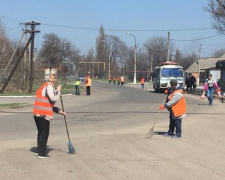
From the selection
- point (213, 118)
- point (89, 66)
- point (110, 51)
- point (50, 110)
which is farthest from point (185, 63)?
point (50, 110)

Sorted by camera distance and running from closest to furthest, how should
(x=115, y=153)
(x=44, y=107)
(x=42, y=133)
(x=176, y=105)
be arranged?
(x=44, y=107) < (x=42, y=133) < (x=115, y=153) < (x=176, y=105)

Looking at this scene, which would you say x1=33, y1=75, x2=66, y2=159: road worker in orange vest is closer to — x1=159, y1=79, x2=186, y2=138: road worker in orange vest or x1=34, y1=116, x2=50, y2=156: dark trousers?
x1=34, y1=116, x2=50, y2=156: dark trousers

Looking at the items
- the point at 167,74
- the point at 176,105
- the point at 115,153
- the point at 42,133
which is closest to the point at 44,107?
the point at 42,133

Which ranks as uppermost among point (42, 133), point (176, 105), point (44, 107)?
point (44, 107)

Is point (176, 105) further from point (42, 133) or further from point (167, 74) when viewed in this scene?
point (167, 74)

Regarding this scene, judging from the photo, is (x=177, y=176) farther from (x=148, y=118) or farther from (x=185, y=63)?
(x=185, y=63)

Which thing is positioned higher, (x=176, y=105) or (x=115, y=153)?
(x=176, y=105)

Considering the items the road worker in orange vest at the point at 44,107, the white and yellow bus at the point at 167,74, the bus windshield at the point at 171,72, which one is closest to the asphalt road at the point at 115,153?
the road worker in orange vest at the point at 44,107

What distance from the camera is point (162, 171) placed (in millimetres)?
5750

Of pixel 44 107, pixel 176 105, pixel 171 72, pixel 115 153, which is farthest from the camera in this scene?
pixel 171 72

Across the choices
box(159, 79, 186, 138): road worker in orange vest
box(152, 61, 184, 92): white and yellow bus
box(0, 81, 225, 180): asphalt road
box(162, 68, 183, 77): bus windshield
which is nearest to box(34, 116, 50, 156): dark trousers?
box(0, 81, 225, 180): asphalt road

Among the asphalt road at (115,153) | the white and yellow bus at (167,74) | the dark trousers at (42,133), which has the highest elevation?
the white and yellow bus at (167,74)

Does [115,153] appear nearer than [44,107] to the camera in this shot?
No

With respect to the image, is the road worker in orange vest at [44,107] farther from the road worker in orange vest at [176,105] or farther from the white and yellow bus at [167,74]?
the white and yellow bus at [167,74]
